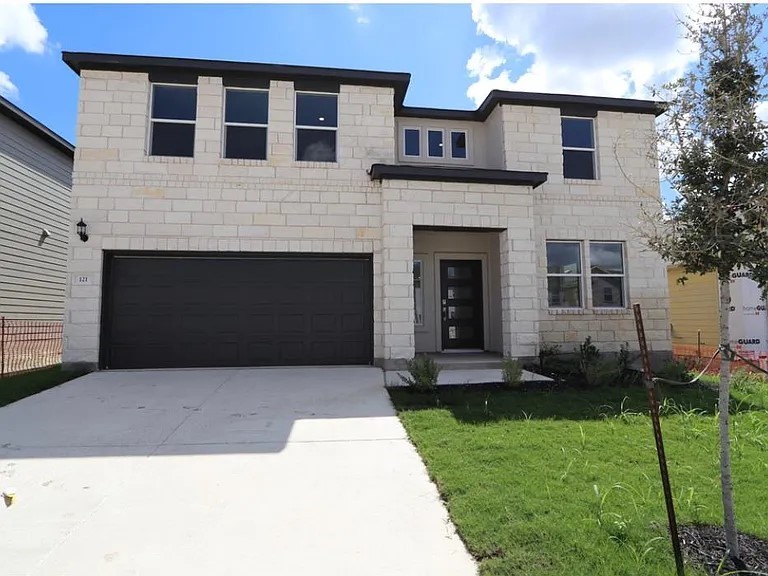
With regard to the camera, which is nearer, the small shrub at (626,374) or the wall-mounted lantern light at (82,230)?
the small shrub at (626,374)

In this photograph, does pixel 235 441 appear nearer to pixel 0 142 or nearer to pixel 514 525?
pixel 514 525

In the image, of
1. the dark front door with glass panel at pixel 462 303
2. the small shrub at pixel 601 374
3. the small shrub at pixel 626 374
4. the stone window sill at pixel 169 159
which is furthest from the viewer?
the dark front door with glass panel at pixel 462 303

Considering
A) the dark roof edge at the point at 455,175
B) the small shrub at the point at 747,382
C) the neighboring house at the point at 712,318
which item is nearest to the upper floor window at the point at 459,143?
the dark roof edge at the point at 455,175

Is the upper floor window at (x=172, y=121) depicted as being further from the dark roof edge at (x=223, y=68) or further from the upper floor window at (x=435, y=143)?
the upper floor window at (x=435, y=143)

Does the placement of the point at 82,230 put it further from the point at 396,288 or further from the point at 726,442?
the point at 726,442

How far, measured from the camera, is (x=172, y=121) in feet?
→ 31.9

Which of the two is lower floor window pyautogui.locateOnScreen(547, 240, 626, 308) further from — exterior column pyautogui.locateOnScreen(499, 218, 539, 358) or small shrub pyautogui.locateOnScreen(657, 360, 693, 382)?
small shrub pyautogui.locateOnScreen(657, 360, 693, 382)

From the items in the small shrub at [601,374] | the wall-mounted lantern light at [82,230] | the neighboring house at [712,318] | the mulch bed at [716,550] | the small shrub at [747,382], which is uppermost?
the wall-mounted lantern light at [82,230]

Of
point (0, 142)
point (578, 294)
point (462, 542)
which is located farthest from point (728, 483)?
point (0, 142)

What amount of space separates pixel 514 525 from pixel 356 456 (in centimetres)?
189

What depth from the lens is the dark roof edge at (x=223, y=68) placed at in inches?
368

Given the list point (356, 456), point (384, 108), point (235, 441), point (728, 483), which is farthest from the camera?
point (384, 108)

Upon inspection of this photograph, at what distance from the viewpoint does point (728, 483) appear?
113 inches

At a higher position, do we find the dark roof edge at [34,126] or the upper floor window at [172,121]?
the dark roof edge at [34,126]
